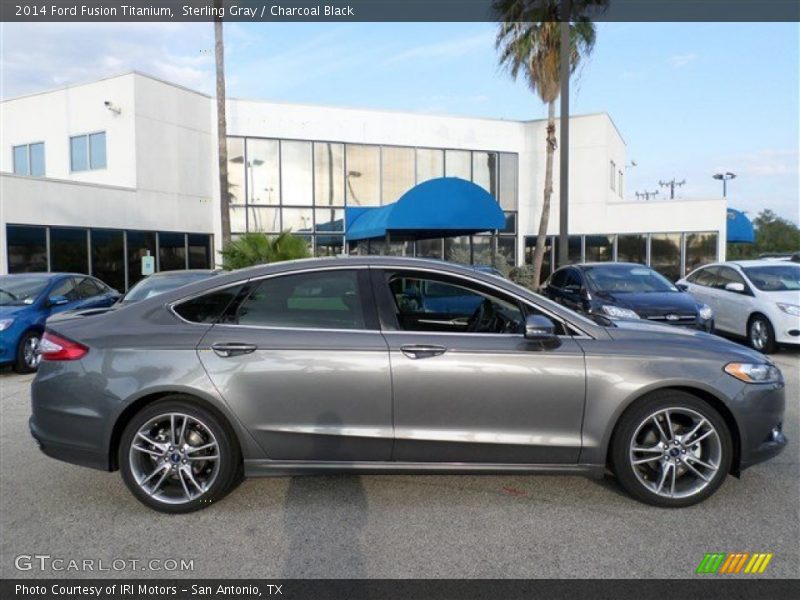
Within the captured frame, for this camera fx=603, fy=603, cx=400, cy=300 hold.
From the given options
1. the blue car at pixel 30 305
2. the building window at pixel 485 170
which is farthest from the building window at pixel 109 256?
the building window at pixel 485 170

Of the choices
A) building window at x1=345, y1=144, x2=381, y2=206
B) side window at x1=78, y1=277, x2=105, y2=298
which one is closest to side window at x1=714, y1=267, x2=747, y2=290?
side window at x1=78, y1=277, x2=105, y2=298

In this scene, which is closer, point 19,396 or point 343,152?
point 19,396

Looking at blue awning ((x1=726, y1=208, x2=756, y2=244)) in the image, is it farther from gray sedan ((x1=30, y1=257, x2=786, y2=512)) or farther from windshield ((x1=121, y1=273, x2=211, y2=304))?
gray sedan ((x1=30, y1=257, x2=786, y2=512))

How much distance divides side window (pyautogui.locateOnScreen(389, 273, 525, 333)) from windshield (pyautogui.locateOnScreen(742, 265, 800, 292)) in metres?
8.29

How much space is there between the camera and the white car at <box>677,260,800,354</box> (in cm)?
980

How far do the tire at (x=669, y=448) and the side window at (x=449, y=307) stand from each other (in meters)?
0.95

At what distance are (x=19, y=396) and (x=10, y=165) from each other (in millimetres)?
17999

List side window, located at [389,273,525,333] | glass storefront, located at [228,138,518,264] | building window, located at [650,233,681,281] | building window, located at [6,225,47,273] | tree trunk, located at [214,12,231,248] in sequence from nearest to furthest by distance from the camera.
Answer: side window, located at [389,273,525,333], building window, located at [6,225,47,273], tree trunk, located at [214,12,231,248], glass storefront, located at [228,138,518,264], building window, located at [650,233,681,281]

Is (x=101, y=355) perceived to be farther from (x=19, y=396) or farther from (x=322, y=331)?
(x=19, y=396)

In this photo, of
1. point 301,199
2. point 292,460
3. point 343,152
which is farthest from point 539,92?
point 292,460

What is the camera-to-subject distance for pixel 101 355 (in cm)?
384

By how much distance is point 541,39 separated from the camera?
19594 millimetres

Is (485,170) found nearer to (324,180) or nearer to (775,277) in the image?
(324,180)

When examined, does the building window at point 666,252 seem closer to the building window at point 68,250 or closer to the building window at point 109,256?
the building window at point 109,256
